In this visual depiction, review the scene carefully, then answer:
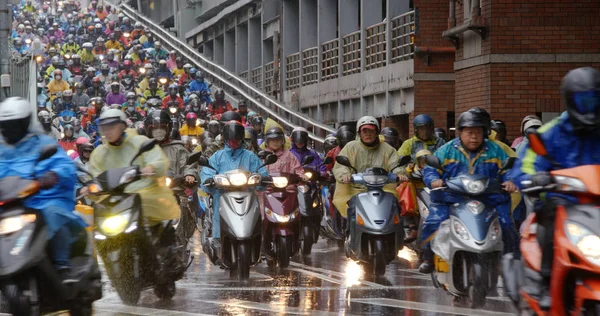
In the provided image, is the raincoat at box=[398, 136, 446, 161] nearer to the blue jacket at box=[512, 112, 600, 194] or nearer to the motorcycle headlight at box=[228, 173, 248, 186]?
the motorcycle headlight at box=[228, 173, 248, 186]

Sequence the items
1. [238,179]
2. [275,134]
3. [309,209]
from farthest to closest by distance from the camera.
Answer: [309,209] < [275,134] < [238,179]

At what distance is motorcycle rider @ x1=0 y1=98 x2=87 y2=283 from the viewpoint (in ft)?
29.9

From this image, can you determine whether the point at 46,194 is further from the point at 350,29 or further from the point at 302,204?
the point at 350,29

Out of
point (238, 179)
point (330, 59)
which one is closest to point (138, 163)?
point (238, 179)

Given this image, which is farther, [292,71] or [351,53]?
[292,71]

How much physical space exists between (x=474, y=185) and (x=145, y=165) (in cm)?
290

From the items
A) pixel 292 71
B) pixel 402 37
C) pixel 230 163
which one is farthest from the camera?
pixel 292 71

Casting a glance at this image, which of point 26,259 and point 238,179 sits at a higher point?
point 238,179

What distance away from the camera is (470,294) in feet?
38.0

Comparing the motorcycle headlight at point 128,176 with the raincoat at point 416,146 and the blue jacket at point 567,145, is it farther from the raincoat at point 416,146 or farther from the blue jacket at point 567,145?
the raincoat at point 416,146

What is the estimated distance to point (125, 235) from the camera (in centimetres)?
1128

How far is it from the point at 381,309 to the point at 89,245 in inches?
123

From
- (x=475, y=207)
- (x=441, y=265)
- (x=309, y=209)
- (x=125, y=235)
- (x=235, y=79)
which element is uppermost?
(x=235, y=79)

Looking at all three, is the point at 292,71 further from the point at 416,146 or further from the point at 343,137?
the point at 416,146
